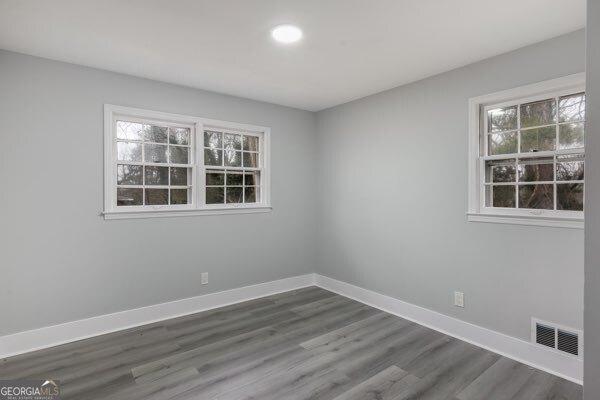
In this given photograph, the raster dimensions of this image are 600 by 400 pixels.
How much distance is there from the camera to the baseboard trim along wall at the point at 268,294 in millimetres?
2438

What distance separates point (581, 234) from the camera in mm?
2277

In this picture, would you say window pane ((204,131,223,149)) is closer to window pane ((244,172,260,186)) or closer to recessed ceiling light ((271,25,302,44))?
window pane ((244,172,260,186))

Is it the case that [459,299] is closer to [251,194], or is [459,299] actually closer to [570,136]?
[570,136]

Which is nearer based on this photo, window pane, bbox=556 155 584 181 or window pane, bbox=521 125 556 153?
window pane, bbox=556 155 584 181

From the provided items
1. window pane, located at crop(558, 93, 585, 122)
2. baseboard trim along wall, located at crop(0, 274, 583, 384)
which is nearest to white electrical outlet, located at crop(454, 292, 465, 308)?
baseboard trim along wall, located at crop(0, 274, 583, 384)

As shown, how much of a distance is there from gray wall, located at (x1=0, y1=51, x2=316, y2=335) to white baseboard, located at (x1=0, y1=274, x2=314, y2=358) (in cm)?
7

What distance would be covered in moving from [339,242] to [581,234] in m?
2.51

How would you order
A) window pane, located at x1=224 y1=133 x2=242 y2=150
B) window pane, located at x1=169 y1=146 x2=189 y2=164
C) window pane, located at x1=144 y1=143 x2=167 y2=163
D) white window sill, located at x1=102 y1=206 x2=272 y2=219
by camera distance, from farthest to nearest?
window pane, located at x1=224 y1=133 x2=242 y2=150 < window pane, located at x1=169 y1=146 x2=189 y2=164 < window pane, located at x1=144 y1=143 x2=167 y2=163 < white window sill, located at x1=102 y1=206 x2=272 y2=219

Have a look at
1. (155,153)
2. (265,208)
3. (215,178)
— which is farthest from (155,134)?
(265,208)

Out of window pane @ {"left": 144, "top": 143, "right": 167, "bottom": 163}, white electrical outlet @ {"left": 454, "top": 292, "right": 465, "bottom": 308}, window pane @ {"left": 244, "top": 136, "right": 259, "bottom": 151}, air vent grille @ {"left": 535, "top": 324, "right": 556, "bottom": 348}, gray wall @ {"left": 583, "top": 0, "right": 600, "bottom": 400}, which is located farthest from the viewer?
window pane @ {"left": 244, "top": 136, "right": 259, "bottom": 151}

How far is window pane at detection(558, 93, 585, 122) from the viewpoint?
2.33 metres

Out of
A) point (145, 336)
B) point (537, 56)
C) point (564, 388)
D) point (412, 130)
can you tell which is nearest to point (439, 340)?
point (564, 388)

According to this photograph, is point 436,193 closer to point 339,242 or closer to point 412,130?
point 412,130

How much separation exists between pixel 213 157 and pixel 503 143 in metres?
→ 2.95
